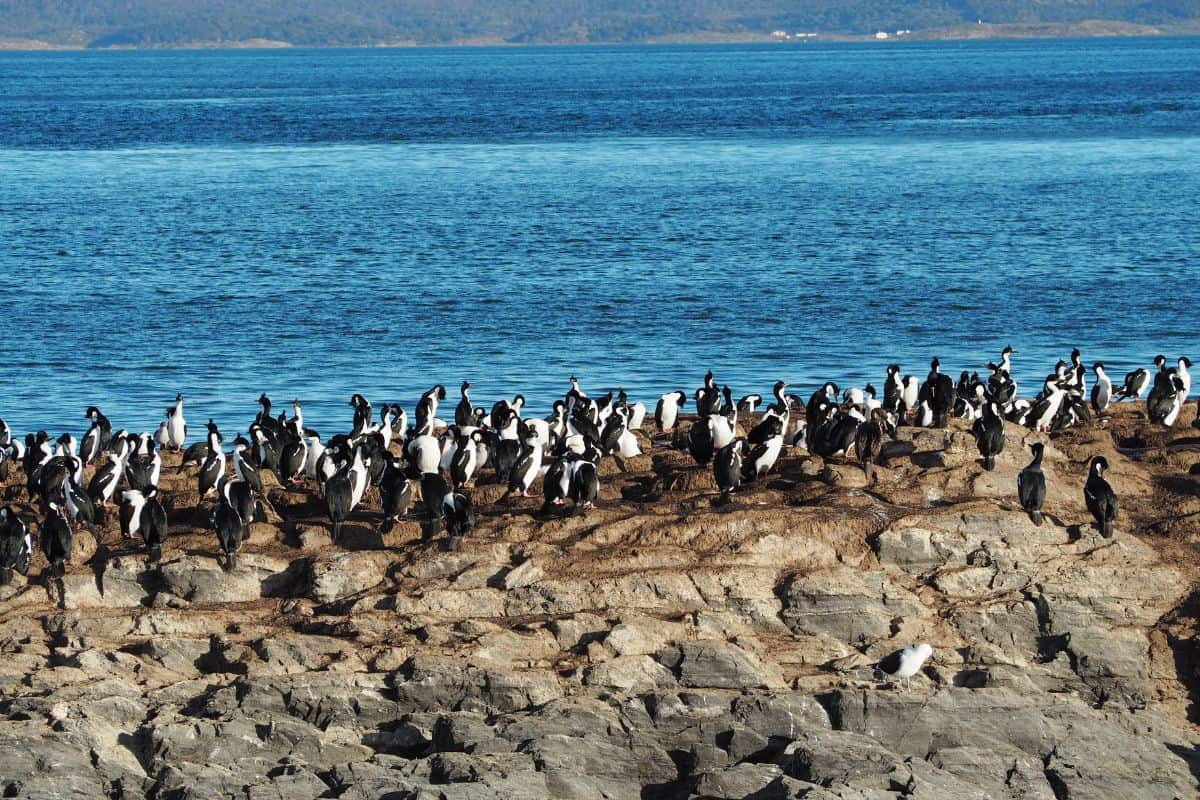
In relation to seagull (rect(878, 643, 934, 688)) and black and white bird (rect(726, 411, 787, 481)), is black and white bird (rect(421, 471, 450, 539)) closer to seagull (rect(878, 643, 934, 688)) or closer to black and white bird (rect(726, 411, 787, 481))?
black and white bird (rect(726, 411, 787, 481))

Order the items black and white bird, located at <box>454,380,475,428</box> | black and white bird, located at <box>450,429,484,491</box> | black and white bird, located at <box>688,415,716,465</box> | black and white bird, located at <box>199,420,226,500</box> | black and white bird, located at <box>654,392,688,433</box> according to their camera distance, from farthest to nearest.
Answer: black and white bird, located at <box>654,392,688,433</box>
black and white bird, located at <box>454,380,475,428</box>
black and white bird, located at <box>688,415,716,465</box>
black and white bird, located at <box>450,429,484,491</box>
black and white bird, located at <box>199,420,226,500</box>

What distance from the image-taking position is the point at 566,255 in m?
59.6

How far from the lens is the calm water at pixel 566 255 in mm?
42750

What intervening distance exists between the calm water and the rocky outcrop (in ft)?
51.8

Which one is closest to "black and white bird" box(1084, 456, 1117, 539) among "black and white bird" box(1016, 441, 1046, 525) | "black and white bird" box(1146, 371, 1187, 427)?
"black and white bird" box(1016, 441, 1046, 525)

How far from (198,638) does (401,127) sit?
99.2 m

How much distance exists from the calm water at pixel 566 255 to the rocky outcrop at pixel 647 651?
1580 cm

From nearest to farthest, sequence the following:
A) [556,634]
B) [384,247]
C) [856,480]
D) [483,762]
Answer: [483,762], [556,634], [856,480], [384,247]

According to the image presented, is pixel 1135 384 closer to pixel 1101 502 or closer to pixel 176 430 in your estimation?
pixel 1101 502

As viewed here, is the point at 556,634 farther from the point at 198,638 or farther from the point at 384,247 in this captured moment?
the point at 384,247

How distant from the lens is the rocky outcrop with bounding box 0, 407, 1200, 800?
1681 cm

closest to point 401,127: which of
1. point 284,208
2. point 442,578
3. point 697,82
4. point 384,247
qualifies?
point 284,208

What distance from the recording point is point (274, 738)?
17156mm

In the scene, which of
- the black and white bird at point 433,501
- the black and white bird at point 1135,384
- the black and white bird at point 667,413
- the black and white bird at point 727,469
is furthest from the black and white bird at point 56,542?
the black and white bird at point 1135,384
